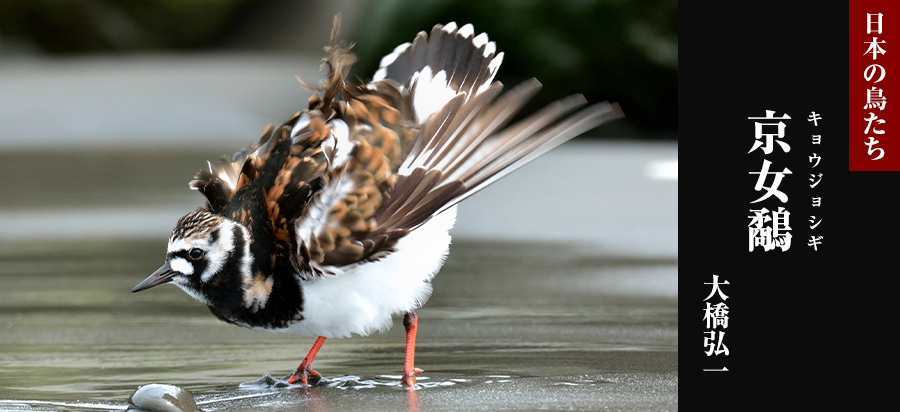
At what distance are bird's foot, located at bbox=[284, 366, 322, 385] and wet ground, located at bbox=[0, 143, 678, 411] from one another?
0.27 ft

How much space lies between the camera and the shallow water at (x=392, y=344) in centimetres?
445

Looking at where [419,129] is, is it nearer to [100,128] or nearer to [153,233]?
[153,233]

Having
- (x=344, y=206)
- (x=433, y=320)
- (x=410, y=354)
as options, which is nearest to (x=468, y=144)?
(x=344, y=206)

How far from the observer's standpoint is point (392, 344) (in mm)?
5480

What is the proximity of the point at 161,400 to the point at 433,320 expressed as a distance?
2014 mm

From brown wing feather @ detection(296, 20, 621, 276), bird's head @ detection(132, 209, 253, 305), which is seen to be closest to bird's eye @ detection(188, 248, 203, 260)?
bird's head @ detection(132, 209, 253, 305)

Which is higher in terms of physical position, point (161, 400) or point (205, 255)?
point (205, 255)

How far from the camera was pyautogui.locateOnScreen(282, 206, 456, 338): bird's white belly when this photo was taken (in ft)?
14.8

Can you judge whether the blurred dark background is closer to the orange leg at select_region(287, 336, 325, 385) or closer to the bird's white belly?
the bird's white belly

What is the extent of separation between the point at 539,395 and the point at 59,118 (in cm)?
1260

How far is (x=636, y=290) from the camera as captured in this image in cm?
→ 649

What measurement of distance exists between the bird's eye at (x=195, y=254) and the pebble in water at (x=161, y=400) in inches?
19.6

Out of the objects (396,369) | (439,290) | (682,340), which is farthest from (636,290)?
(396,369)

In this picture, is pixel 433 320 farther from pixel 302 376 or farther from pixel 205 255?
pixel 205 255
